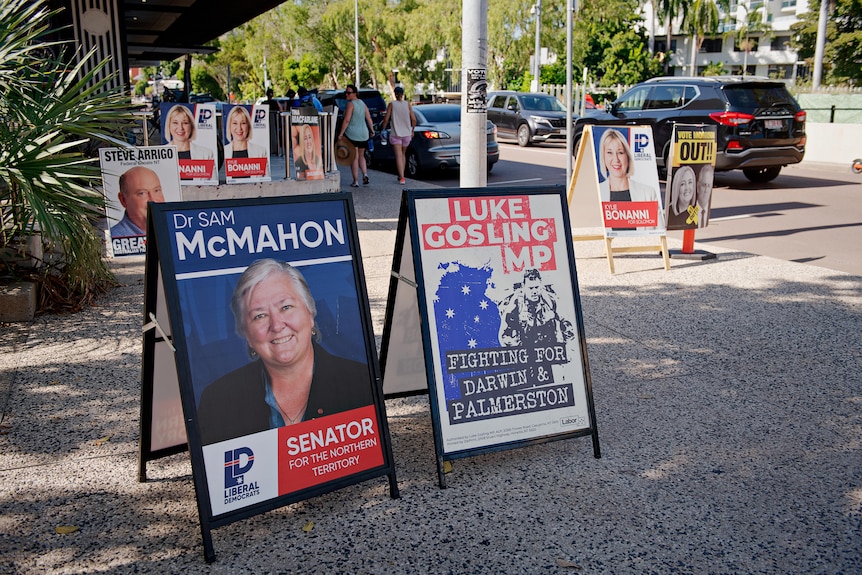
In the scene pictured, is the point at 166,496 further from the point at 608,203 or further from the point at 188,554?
the point at 608,203

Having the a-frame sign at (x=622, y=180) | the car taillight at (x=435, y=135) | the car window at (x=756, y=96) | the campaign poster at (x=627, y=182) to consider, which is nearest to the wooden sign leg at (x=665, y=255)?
the a-frame sign at (x=622, y=180)

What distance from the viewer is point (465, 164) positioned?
22.3ft

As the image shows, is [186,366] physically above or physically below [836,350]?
above

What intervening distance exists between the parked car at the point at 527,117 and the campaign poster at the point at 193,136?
46.6 feet

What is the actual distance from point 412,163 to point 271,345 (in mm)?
13005

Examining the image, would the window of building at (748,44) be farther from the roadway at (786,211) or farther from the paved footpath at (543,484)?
the paved footpath at (543,484)

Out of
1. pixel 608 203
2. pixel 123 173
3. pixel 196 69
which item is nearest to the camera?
pixel 123 173

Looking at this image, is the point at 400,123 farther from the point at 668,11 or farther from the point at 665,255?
the point at 668,11

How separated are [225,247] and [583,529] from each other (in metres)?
1.96

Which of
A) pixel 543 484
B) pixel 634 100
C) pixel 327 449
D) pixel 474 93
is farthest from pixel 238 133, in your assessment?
pixel 543 484

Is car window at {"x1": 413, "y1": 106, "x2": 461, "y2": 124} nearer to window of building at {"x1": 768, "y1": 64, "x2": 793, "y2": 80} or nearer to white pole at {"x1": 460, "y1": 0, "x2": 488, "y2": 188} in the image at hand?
white pole at {"x1": 460, "y1": 0, "x2": 488, "y2": 188}

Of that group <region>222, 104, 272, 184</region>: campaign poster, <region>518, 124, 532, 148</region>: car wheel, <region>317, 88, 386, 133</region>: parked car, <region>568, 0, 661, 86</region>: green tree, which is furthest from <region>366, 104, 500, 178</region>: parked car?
<region>568, 0, 661, 86</region>: green tree

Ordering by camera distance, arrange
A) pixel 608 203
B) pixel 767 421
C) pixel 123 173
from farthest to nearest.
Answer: pixel 608 203 → pixel 123 173 → pixel 767 421

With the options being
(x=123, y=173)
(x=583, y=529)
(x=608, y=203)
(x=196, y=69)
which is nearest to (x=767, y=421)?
(x=583, y=529)
